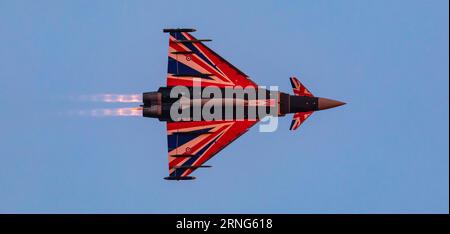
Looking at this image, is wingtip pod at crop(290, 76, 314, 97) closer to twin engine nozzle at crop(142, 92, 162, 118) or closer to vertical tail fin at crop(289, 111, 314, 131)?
vertical tail fin at crop(289, 111, 314, 131)

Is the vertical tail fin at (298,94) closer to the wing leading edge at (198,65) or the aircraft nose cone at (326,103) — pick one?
the aircraft nose cone at (326,103)

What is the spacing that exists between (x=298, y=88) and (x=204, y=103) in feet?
23.3

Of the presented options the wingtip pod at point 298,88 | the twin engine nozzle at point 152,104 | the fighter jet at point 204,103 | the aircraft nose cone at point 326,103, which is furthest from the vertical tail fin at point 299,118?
the twin engine nozzle at point 152,104

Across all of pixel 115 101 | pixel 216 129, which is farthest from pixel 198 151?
pixel 115 101

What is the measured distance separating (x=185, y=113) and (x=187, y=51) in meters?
4.62

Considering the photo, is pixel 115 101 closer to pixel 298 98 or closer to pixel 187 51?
pixel 187 51

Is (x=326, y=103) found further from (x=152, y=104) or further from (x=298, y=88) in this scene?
(x=152, y=104)

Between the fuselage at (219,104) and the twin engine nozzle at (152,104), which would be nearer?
the twin engine nozzle at (152,104)

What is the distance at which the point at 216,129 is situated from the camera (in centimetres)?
8188

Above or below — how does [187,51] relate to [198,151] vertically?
above

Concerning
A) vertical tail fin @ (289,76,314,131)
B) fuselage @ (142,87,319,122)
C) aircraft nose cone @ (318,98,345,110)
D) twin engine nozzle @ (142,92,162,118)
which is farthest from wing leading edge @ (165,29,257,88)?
aircraft nose cone @ (318,98,345,110)

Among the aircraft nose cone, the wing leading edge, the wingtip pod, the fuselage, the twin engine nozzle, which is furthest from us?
the aircraft nose cone

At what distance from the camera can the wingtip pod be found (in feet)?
269

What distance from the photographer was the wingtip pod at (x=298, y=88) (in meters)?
81.9
